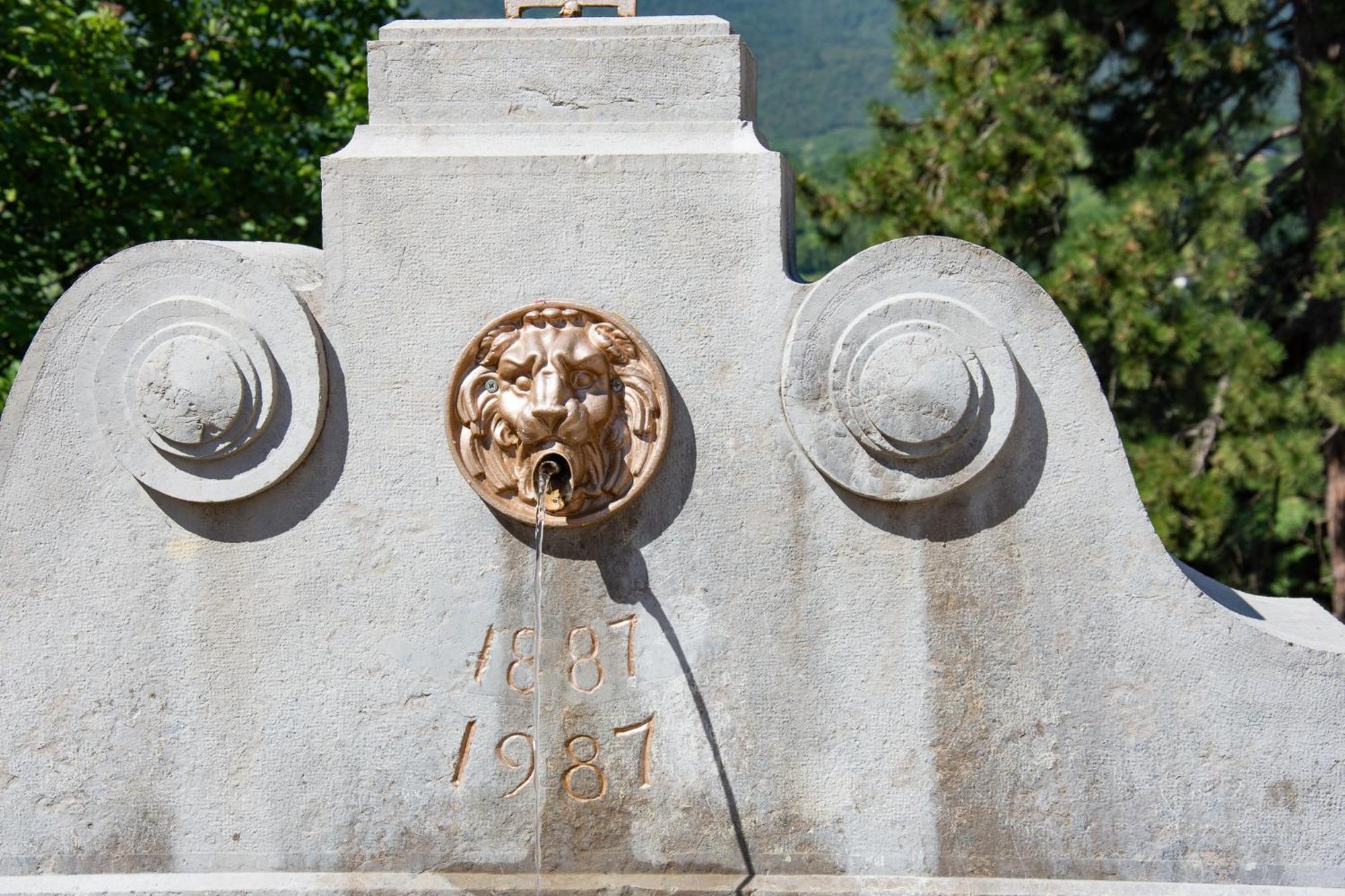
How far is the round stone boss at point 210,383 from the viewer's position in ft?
13.5

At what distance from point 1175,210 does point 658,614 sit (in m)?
6.20

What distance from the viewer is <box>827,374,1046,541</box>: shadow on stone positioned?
406 cm

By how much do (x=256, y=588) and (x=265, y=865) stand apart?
0.79 metres

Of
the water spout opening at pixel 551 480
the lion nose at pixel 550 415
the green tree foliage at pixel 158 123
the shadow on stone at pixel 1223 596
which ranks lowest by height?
the green tree foliage at pixel 158 123

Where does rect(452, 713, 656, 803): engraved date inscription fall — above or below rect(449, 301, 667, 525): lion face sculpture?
below

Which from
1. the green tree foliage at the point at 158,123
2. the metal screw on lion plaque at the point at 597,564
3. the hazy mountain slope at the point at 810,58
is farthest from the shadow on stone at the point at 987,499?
the hazy mountain slope at the point at 810,58

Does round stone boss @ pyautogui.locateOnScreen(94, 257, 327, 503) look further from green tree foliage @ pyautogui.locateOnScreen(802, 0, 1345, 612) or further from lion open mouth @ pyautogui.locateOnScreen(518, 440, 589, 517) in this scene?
green tree foliage @ pyautogui.locateOnScreen(802, 0, 1345, 612)

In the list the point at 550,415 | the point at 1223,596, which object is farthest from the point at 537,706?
the point at 1223,596

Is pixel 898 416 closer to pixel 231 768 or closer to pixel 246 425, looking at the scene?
pixel 246 425

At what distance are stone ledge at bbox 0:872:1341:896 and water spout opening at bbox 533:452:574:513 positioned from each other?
1.06 m

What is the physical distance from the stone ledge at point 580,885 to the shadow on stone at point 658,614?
0.59 ft

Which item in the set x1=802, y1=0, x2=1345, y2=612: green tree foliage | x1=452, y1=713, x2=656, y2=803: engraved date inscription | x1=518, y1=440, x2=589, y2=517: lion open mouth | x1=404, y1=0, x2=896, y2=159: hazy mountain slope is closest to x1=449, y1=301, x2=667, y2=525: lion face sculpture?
x1=518, y1=440, x2=589, y2=517: lion open mouth

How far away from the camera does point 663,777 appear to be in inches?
164

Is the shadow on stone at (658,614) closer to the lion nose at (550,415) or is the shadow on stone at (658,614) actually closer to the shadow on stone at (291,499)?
the lion nose at (550,415)
